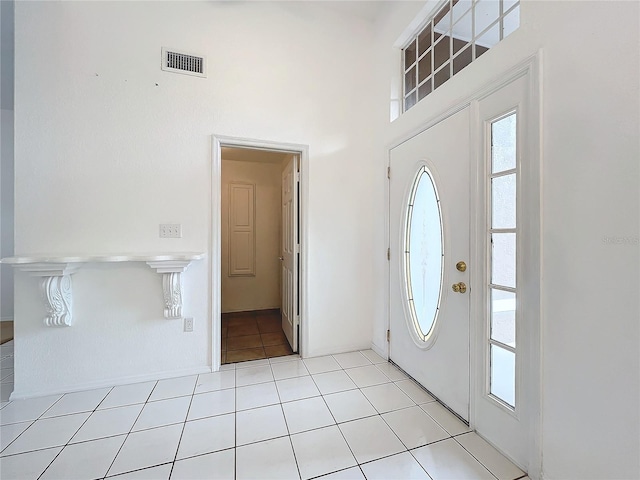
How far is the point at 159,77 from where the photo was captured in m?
2.26

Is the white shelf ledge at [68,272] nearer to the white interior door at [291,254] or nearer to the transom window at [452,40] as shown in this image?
the white interior door at [291,254]

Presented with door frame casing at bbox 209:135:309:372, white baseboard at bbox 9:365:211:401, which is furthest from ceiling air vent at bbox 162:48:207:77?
white baseboard at bbox 9:365:211:401

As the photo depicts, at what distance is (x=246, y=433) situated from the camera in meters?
1.62

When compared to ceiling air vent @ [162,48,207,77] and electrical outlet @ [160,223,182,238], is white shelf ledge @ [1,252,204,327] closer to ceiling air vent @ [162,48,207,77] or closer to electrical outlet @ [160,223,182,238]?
electrical outlet @ [160,223,182,238]

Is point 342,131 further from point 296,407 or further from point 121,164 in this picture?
point 296,407

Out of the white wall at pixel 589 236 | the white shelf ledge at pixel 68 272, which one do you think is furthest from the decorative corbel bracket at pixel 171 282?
the white wall at pixel 589 236

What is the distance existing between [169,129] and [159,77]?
43 cm

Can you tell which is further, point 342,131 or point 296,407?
point 342,131

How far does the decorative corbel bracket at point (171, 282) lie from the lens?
2.14 m

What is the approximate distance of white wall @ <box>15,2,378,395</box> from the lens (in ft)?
6.70

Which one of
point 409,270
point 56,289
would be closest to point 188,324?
point 56,289

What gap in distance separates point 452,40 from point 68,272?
3267 mm

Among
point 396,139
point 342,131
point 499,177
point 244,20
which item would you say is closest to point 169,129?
point 244,20

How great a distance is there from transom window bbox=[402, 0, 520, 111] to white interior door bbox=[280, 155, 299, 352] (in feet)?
4.28
